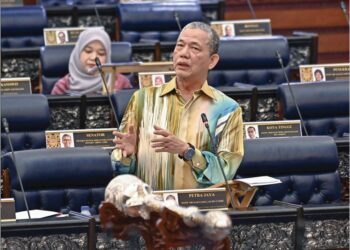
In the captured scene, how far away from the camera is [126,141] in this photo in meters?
3.74

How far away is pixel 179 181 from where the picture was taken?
13.3 feet

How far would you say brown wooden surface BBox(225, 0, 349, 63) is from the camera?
945cm

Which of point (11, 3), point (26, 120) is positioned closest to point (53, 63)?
point (26, 120)

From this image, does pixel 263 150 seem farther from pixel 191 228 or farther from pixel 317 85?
pixel 191 228

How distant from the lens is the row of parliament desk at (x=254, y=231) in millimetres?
4094

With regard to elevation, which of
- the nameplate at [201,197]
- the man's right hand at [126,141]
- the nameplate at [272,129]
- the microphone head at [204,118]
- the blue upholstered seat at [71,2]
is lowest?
the nameplate at [272,129]

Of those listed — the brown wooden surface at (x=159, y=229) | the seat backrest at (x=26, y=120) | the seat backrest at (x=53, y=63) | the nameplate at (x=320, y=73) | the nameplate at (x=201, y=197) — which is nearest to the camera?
the brown wooden surface at (x=159, y=229)

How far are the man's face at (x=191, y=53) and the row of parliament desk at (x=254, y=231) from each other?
584 mm

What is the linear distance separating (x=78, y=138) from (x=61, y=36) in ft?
7.18

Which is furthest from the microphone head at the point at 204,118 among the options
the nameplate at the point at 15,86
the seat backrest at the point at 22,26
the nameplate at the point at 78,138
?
the seat backrest at the point at 22,26

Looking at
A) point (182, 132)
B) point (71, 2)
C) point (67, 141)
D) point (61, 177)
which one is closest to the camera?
point (182, 132)

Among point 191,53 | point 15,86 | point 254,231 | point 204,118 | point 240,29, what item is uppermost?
point 191,53

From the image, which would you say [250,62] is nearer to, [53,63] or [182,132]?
[53,63]

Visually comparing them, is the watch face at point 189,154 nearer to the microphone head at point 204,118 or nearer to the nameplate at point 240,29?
the microphone head at point 204,118
